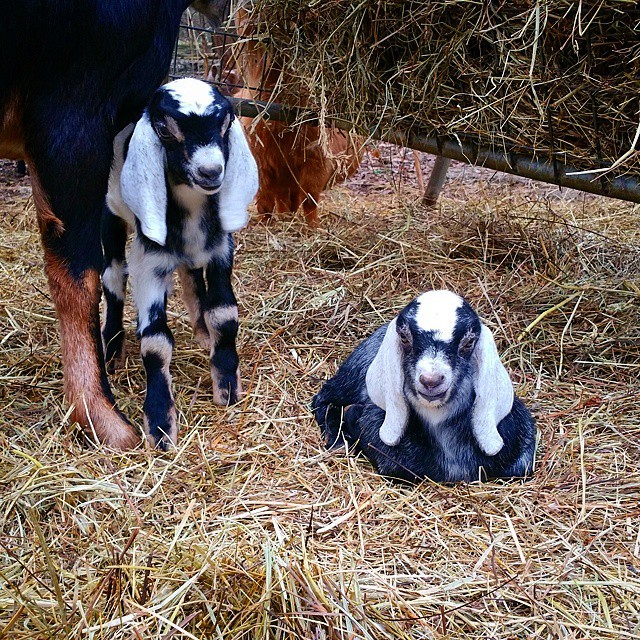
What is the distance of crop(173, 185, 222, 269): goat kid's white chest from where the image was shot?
285 centimetres

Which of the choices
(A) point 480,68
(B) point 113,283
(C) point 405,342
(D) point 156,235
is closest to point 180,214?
(D) point 156,235

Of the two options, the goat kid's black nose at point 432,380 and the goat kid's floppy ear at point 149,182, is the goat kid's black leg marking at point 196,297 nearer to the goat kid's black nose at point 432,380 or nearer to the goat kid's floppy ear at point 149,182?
the goat kid's floppy ear at point 149,182

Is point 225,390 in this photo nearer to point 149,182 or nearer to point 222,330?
point 222,330

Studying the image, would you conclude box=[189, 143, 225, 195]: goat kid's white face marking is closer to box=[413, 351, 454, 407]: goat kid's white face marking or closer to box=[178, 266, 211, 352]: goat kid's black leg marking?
box=[178, 266, 211, 352]: goat kid's black leg marking

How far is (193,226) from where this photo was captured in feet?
9.46

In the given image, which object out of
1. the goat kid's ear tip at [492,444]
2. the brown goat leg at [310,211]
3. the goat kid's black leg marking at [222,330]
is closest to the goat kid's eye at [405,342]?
the goat kid's ear tip at [492,444]

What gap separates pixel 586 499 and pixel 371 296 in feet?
5.51

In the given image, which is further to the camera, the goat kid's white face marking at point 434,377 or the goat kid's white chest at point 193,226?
the goat kid's white chest at point 193,226

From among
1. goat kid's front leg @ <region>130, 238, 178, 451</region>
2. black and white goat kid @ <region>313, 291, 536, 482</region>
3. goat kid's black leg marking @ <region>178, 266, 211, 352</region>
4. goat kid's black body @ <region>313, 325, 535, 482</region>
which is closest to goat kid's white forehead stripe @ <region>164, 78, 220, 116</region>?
goat kid's front leg @ <region>130, 238, 178, 451</region>

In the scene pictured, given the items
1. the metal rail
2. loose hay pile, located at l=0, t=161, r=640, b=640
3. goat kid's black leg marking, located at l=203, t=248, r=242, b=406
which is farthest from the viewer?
the metal rail

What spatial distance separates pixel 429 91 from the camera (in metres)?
3.68

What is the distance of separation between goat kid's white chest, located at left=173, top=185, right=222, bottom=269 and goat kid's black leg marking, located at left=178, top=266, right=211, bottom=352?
128 millimetres

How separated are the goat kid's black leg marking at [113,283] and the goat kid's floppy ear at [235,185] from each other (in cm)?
52

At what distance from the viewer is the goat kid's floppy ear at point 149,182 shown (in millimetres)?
2740
